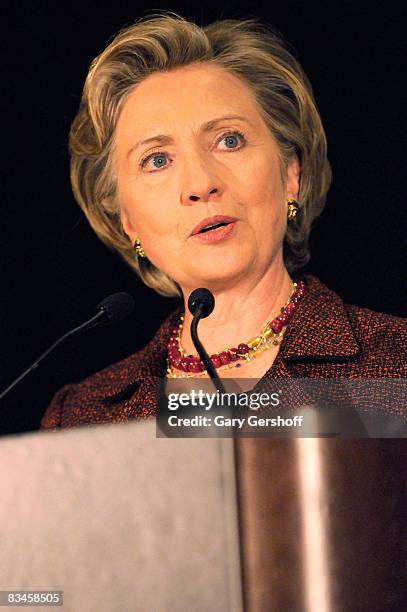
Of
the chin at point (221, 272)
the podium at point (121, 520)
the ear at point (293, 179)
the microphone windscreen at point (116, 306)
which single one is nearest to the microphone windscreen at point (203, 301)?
the microphone windscreen at point (116, 306)

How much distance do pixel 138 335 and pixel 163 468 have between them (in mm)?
990

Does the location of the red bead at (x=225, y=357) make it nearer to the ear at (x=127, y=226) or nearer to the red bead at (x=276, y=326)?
the red bead at (x=276, y=326)

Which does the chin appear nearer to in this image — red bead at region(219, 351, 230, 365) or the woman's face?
the woman's face

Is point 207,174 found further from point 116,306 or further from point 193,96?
point 116,306

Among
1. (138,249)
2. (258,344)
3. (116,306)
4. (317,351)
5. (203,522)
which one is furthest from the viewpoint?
(138,249)

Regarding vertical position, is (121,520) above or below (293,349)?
below

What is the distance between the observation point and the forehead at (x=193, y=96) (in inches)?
78.2

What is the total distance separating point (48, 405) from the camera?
220 centimetres

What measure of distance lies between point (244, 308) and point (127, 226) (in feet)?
1.12

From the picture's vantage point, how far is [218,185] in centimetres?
194

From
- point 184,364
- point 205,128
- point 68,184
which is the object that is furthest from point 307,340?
point 68,184

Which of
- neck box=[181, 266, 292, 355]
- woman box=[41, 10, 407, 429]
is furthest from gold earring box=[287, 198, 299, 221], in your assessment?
neck box=[181, 266, 292, 355]

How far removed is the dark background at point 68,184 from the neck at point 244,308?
86 millimetres

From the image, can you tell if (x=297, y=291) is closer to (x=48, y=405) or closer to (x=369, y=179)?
(x=369, y=179)
